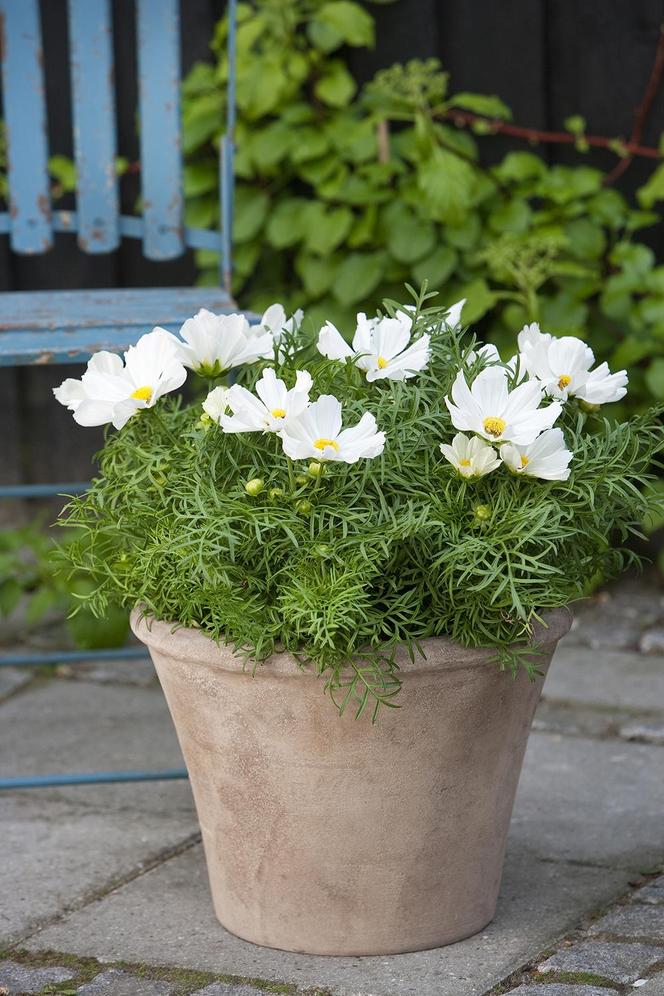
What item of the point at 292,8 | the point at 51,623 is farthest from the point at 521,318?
the point at 51,623

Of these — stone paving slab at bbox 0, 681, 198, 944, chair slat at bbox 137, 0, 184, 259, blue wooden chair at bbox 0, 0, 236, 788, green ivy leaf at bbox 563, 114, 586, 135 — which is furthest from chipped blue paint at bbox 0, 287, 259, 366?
green ivy leaf at bbox 563, 114, 586, 135

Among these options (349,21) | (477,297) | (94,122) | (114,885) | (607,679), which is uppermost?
(349,21)

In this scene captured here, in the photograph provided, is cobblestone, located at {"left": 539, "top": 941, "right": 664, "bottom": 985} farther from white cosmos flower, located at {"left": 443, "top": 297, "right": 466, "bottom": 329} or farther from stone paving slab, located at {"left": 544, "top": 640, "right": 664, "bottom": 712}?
stone paving slab, located at {"left": 544, "top": 640, "right": 664, "bottom": 712}

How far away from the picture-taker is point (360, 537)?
1.49 m

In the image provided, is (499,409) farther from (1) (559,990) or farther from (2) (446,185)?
(2) (446,185)

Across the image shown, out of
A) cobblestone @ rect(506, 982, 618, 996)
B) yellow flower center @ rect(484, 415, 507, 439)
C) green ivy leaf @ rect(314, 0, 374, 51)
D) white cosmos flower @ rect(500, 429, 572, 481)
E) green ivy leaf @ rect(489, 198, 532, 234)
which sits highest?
green ivy leaf @ rect(314, 0, 374, 51)

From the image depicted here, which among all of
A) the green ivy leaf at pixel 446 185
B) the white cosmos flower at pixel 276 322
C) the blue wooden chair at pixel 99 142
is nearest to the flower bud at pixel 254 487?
the white cosmos flower at pixel 276 322

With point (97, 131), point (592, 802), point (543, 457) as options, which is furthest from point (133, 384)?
point (97, 131)

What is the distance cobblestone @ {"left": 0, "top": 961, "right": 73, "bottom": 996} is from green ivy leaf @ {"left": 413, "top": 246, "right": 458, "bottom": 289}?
193 cm

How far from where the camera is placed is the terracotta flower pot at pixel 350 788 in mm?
1570

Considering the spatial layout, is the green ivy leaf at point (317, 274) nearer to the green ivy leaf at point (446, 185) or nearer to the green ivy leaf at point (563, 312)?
the green ivy leaf at point (446, 185)

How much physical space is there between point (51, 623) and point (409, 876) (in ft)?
6.04

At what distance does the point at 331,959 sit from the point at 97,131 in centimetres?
169

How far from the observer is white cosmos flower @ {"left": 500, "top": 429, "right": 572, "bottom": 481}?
150 centimetres
